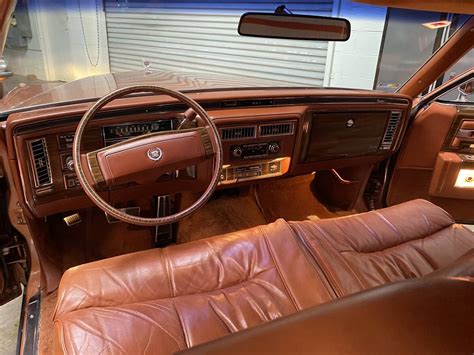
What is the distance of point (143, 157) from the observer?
1467 millimetres

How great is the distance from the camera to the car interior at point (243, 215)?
0.90 meters

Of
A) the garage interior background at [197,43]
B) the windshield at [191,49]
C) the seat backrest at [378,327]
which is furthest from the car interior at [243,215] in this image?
the garage interior background at [197,43]

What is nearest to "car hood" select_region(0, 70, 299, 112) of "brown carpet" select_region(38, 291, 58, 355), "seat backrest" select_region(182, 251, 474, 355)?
"brown carpet" select_region(38, 291, 58, 355)

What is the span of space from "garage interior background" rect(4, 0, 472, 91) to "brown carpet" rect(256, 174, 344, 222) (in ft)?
2.91

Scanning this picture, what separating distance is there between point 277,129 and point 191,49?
3.52 m

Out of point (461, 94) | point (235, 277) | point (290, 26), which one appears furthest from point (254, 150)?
point (461, 94)

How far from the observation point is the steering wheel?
133cm

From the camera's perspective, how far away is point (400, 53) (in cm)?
361

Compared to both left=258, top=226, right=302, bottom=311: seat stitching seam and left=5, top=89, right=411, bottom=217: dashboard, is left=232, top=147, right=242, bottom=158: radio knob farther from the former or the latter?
left=258, top=226, right=302, bottom=311: seat stitching seam

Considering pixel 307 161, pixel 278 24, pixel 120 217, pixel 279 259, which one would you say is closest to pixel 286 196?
pixel 307 161

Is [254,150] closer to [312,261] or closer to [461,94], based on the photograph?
[312,261]

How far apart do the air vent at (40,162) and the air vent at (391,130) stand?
1.89m

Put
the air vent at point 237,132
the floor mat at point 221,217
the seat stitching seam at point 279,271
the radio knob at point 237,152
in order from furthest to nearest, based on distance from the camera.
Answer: the floor mat at point 221,217
the radio knob at point 237,152
the air vent at point 237,132
the seat stitching seam at point 279,271

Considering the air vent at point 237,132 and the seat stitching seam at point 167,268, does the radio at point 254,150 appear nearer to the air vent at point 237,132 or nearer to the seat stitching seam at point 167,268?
the air vent at point 237,132
